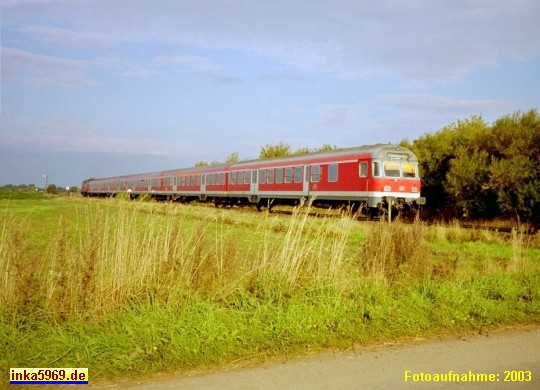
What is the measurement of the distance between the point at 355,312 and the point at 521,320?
2262 millimetres

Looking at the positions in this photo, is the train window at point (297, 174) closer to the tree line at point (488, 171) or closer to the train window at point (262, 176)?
the train window at point (262, 176)

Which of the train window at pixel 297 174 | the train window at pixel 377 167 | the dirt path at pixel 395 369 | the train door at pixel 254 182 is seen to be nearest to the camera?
the dirt path at pixel 395 369

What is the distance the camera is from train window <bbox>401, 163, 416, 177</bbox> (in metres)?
22.1

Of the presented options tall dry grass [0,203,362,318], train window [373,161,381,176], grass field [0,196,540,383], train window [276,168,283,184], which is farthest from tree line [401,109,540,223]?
tall dry grass [0,203,362,318]

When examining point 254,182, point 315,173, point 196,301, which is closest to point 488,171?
point 315,173

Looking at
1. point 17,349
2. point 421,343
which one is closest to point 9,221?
point 17,349

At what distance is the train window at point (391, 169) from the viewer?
2116 centimetres

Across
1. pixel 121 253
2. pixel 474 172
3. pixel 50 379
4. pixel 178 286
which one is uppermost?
pixel 474 172

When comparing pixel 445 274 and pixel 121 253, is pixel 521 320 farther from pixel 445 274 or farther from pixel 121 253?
pixel 121 253

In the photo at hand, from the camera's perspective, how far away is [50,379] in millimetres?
4480

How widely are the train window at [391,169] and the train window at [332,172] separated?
7.61ft

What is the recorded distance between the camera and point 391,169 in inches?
844

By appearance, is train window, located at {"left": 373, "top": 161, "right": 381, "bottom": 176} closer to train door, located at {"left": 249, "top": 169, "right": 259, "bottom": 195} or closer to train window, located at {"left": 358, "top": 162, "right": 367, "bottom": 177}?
train window, located at {"left": 358, "top": 162, "right": 367, "bottom": 177}

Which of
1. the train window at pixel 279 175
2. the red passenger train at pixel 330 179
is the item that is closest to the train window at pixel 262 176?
the red passenger train at pixel 330 179
